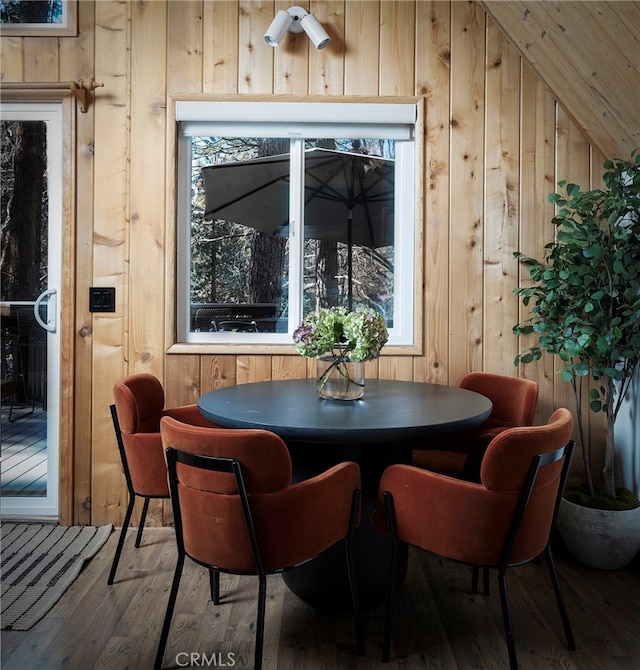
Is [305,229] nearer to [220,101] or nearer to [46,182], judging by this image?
[220,101]

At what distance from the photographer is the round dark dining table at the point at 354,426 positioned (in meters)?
1.56

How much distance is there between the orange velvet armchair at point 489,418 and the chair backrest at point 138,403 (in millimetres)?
1154

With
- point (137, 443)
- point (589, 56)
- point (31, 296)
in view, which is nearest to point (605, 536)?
point (137, 443)

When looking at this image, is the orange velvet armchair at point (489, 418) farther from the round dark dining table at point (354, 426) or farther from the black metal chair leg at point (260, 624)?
the black metal chair leg at point (260, 624)

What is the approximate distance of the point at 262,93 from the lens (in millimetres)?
2588

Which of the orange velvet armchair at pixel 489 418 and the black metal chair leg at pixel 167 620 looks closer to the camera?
the black metal chair leg at pixel 167 620

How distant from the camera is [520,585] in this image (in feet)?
6.73

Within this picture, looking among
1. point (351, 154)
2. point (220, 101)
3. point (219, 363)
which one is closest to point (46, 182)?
point (220, 101)

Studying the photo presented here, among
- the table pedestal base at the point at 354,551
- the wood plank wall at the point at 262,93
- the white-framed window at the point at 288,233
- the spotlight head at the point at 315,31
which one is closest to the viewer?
the table pedestal base at the point at 354,551

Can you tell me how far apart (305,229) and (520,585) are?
6.43 ft

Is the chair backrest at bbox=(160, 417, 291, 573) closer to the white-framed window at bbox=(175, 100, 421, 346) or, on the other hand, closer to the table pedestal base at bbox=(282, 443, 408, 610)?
the table pedestal base at bbox=(282, 443, 408, 610)

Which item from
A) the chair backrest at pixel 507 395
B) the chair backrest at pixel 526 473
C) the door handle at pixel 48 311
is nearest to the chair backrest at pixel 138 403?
the door handle at pixel 48 311

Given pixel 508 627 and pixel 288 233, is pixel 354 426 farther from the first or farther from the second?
pixel 288 233

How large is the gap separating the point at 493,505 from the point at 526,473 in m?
0.13
